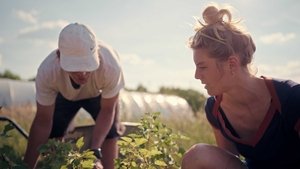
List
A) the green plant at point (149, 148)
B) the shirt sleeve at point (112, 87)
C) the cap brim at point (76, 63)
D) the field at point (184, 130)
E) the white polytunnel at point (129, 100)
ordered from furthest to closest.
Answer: the white polytunnel at point (129, 100) < the field at point (184, 130) < the shirt sleeve at point (112, 87) < the cap brim at point (76, 63) < the green plant at point (149, 148)

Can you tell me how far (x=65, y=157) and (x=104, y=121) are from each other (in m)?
0.93

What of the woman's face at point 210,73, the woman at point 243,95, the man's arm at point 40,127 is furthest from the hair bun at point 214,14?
the man's arm at point 40,127

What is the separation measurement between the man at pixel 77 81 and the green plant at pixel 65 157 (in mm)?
517

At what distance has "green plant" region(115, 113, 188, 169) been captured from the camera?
1869 millimetres

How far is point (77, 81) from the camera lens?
2.47 metres

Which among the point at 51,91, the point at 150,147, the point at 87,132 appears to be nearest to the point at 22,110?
the point at 87,132

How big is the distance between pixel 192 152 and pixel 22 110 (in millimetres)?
6548

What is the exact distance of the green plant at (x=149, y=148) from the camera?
1869 mm

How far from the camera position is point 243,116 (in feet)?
6.26

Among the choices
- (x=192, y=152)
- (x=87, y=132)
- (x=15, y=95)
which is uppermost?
(x=192, y=152)

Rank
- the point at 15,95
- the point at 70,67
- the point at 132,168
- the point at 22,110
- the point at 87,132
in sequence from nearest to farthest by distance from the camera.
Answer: the point at 132,168, the point at 70,67, the point at 87,132, the point at 22,110, the point at 15,95

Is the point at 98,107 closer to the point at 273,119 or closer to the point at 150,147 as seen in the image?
the point at 150,147

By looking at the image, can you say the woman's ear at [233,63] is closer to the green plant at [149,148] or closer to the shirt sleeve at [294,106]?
the shirt sleeve at [294,106]

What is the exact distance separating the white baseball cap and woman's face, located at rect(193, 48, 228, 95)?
745 mm
